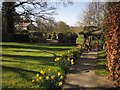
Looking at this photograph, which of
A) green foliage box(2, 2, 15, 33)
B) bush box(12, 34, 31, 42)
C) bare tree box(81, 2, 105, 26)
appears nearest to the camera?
green foliage box(2, 2, 15, 33)

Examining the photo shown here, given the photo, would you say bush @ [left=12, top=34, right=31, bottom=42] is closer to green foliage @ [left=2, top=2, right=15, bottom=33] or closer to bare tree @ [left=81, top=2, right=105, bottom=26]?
green foliage @ [left=2, top=2, right=15, bottom=33]

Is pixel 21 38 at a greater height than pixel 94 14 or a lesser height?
lesser

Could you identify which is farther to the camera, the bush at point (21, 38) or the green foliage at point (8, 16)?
the bush at point (21, 38)

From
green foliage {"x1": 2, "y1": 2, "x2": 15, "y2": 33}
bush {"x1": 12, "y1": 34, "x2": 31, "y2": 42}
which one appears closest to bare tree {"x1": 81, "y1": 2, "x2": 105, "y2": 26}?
bush {"x1": 12, "y1": 34, "x2": 31, "y2": 42}

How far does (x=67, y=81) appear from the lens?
31.2 feet

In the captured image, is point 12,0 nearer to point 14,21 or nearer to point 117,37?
point 14,21

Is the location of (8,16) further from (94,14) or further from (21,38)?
(94,14)

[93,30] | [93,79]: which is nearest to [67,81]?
[93,79]

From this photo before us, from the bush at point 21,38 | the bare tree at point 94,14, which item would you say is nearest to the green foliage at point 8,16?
the bush at point 21,38

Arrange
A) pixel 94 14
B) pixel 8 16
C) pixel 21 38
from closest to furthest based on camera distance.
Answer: pixel 21 38
pixel 8 16
pixel 94 14

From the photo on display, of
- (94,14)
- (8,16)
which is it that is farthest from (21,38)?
(94,14)

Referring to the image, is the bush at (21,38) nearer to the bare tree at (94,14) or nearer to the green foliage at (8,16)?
the green foliage at (8,16)

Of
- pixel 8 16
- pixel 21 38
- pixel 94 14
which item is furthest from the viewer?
Answer: pixel 94 14

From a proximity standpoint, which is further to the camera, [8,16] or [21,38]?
[8,16]
